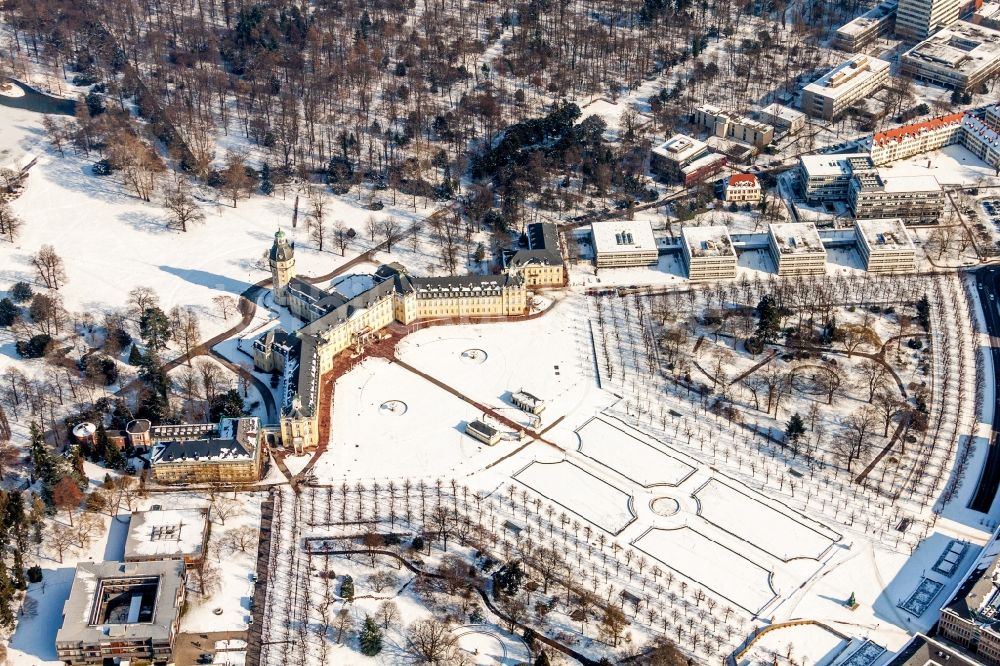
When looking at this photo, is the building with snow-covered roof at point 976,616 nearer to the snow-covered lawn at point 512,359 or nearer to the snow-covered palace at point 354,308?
the snow-covered lawn at point 512,359

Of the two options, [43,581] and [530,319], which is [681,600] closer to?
[530,319]

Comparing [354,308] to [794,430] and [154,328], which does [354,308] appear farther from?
[794,430]

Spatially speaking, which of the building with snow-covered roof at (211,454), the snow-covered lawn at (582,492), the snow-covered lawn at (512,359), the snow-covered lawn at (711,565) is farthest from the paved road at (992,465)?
the building with snow-covered roof at (211,454)

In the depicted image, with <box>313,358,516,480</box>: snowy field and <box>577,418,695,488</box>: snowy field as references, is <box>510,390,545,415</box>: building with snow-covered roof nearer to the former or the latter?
<box>313,358,516,480</box>: snowy field

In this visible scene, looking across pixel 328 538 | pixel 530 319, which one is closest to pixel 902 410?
pixel 530 319

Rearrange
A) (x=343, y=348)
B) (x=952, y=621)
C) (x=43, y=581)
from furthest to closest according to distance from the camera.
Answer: (x=343, y=348), (x=43, y=581), (x=952, y=621)

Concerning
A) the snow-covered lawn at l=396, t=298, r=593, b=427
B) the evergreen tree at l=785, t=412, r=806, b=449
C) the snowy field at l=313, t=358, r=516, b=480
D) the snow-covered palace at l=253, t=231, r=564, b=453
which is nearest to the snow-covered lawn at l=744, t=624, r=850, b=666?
the evergreen tree at l=785, t=412, r=806, b=449
